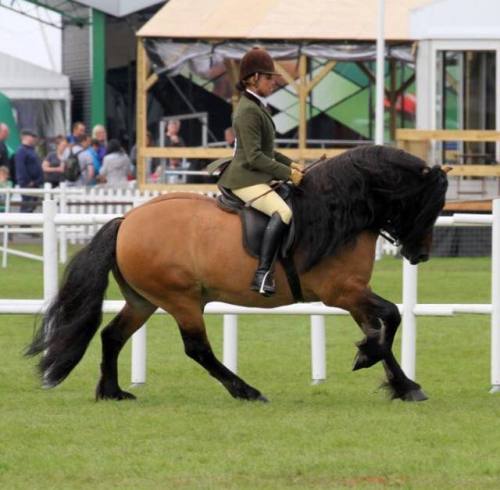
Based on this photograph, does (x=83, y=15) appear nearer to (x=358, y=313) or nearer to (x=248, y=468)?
(x=358, y=313)

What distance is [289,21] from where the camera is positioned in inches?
1187

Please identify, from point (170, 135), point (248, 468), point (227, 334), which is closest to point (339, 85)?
point (170, 135)

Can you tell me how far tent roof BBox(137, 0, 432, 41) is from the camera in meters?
29.5

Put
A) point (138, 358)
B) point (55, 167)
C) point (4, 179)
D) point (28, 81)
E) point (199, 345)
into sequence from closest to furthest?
point (199, 345)
point (138, 358)
point (4, 179)
point (55, 167)
point (28, 81)

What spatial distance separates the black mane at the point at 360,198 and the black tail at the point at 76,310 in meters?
1.23

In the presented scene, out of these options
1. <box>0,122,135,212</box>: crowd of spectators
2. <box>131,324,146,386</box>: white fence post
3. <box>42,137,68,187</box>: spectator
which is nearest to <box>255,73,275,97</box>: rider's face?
<box>131,324,146,386</box>: white fence post

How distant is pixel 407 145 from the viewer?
2831 cm

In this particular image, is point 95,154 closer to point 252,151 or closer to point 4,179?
point 4,179

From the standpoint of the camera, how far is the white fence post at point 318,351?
12.3 meters

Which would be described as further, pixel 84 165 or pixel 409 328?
pixel 84 165

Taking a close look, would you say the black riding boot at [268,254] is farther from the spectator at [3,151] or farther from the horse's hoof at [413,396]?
the spectator at [3,151]

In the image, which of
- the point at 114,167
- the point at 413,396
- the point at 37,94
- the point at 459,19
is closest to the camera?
the point at 413,396

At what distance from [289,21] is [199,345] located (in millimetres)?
19861

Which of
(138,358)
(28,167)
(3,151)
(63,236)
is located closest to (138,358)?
(138,358)
